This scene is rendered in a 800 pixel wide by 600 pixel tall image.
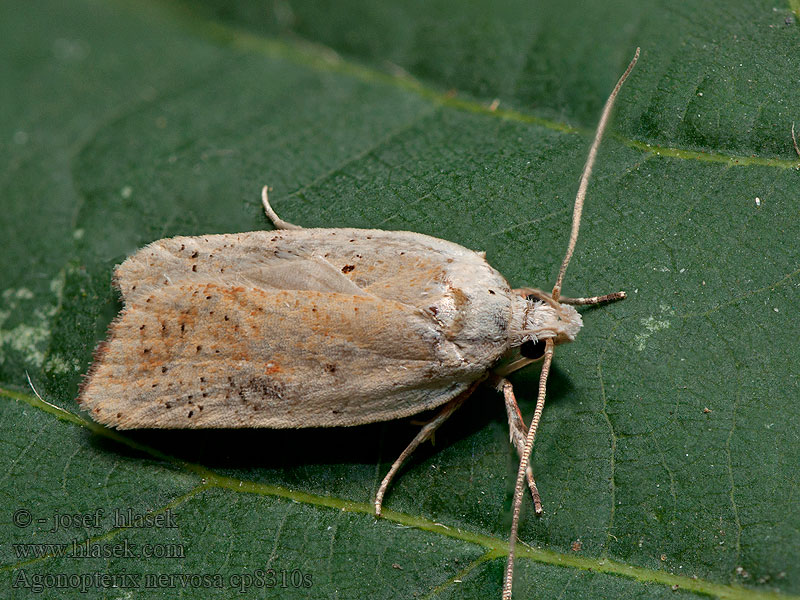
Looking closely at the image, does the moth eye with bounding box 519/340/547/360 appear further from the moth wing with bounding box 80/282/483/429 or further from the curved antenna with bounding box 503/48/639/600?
the moth wing with bounding box 80/282/483/429

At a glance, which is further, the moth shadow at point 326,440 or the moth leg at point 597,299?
the moth shadow at point 326,440

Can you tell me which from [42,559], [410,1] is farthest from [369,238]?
[42,559]

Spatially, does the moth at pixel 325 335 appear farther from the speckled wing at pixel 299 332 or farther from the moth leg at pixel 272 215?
the moth leg at pixel 272 215

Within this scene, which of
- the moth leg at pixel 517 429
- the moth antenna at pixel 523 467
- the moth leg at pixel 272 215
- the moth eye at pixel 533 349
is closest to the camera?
the moth antenna at pixel 523 467

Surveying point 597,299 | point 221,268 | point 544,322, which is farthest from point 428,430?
point 221,268

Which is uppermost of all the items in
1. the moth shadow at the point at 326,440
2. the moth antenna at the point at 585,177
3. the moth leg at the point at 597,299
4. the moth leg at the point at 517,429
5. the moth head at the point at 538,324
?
the moth antenna at the point at 585,177

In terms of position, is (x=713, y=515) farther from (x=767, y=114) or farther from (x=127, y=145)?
(x=127, y=145)

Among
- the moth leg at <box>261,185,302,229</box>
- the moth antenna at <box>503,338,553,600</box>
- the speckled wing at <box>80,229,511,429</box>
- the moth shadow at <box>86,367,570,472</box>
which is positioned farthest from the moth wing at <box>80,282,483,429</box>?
the moth leg at <box>261,185,302,229</box>

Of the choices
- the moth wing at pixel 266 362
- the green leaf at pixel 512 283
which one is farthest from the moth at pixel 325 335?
the green leaf at pixel 512 283
